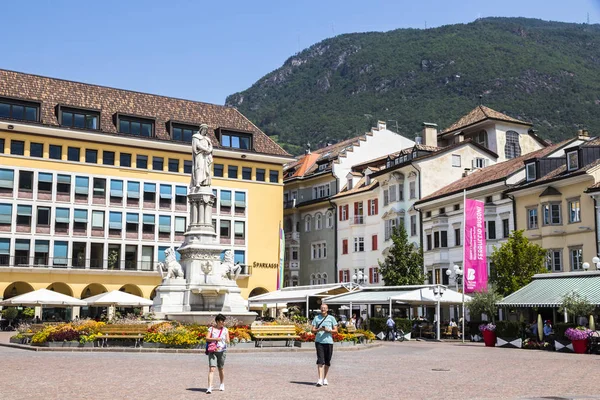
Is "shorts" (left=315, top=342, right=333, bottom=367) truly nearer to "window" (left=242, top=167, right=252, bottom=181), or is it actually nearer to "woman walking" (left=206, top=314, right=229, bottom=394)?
"woman walking" (left=206, top=314, right=229, bottom=394)

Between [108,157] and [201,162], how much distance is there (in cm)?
3158

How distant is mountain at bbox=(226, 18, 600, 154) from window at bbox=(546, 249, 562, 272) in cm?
6372

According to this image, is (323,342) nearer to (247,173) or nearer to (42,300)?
(42,300)

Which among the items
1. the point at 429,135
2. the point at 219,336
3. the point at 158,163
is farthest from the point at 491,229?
the point at 219,336

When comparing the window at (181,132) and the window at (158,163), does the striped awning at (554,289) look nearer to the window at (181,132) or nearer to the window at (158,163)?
the window at (158,163)

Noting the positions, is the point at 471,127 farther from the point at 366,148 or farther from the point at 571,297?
the point at 571,297

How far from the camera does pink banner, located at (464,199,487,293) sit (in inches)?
1758

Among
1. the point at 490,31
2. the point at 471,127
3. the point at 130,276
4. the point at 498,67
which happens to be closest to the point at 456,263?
the point at 471,127

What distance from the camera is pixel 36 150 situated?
6316 centimetres

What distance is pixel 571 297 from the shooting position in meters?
35.1

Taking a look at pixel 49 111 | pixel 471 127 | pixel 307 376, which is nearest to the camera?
pixel 307 376

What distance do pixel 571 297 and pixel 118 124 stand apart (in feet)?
141

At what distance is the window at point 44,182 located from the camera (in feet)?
207

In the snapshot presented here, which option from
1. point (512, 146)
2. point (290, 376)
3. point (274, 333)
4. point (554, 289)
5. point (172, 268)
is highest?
point (512, 146)
